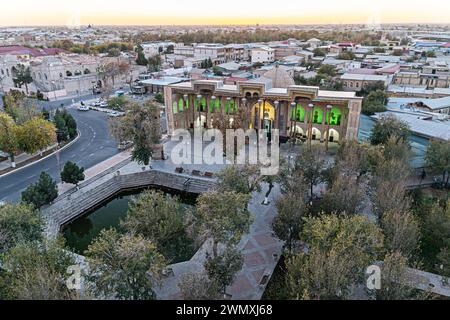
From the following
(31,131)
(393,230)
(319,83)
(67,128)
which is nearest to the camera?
(393,230)

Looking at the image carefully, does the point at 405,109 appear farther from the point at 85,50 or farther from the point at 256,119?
the point at 85,50

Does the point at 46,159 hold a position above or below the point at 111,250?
below

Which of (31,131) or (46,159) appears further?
(46,159)

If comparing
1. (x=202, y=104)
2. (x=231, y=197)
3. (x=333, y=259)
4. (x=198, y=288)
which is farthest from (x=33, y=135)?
(x=333, y=259)

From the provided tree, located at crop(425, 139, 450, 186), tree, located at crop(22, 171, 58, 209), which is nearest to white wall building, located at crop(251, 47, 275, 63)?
tree, located at crop(425, 139, 450, 186)

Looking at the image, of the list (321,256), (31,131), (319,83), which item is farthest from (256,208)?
(319,83)

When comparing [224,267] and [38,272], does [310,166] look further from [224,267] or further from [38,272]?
[38,272]

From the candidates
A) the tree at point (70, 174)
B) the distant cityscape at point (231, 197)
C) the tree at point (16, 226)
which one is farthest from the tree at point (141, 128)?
the tree at point (16, 226)
